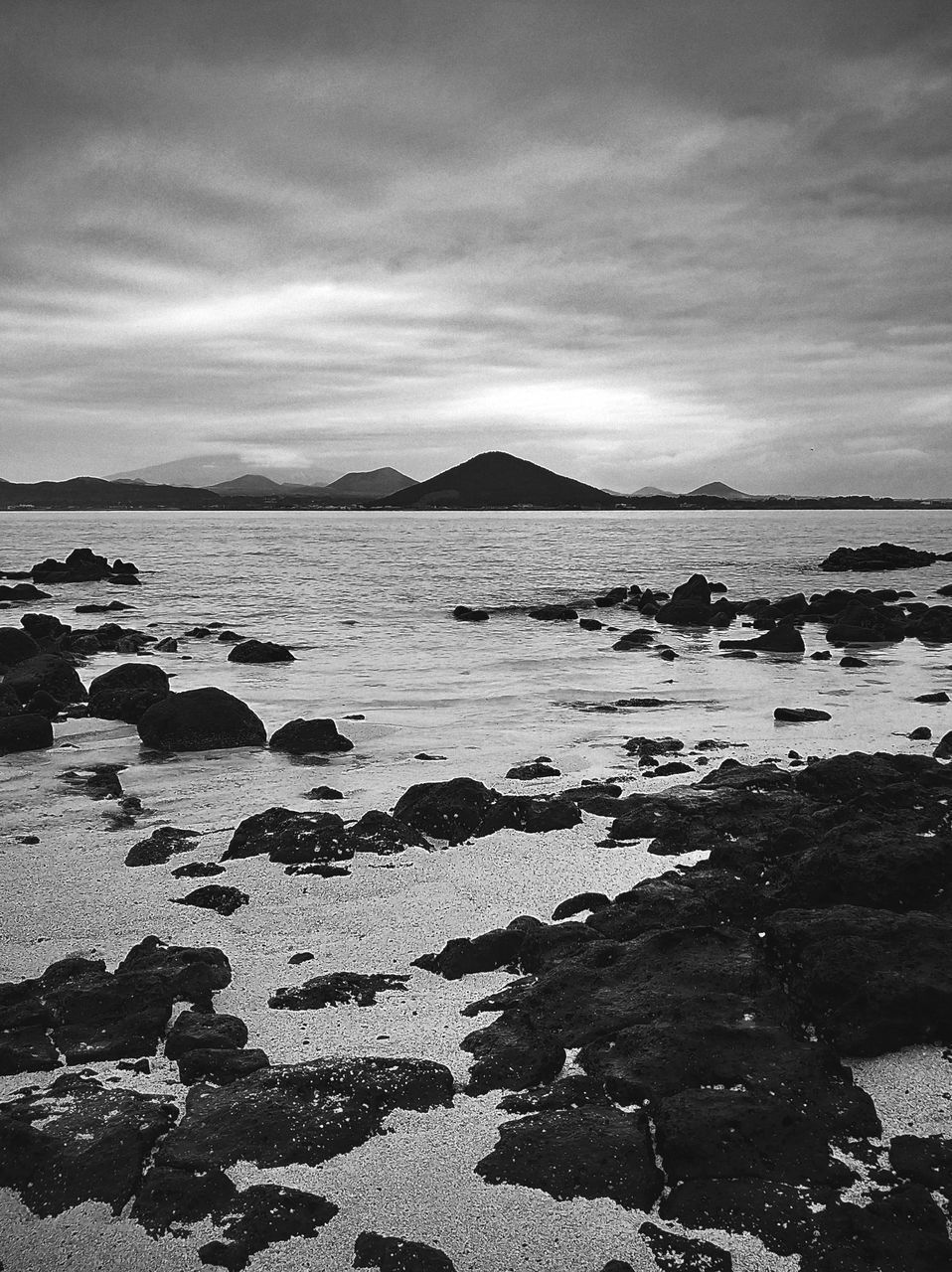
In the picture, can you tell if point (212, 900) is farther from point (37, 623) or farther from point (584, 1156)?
point (37, 623)

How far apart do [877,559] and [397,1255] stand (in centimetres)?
4600

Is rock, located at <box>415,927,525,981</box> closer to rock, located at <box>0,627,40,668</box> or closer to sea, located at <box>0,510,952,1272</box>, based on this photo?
sea, located at <box>0,510,952,1272</box>

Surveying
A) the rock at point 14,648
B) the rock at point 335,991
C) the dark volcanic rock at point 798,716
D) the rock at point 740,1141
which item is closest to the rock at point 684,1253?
the rock at point 740,1141

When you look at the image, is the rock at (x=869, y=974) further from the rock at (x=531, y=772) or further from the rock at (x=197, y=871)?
the rock at (x=531, y=772)

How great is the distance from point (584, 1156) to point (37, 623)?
1926 centimetres

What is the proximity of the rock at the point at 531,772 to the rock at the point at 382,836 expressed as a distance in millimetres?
1676

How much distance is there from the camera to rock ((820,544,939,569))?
43.8m

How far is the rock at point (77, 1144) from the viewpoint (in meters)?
2.99

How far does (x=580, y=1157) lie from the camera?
10.1 ft

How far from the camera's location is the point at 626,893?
16.3 ft

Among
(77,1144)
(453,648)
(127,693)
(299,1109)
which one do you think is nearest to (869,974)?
(299,1109)

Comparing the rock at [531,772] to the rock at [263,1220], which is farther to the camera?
the rock at [531,772]

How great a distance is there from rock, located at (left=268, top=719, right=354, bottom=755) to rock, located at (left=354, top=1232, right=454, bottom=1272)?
6.35 meters

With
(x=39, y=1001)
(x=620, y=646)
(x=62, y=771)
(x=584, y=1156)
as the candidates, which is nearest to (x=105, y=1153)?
(x=39, y=1001)
